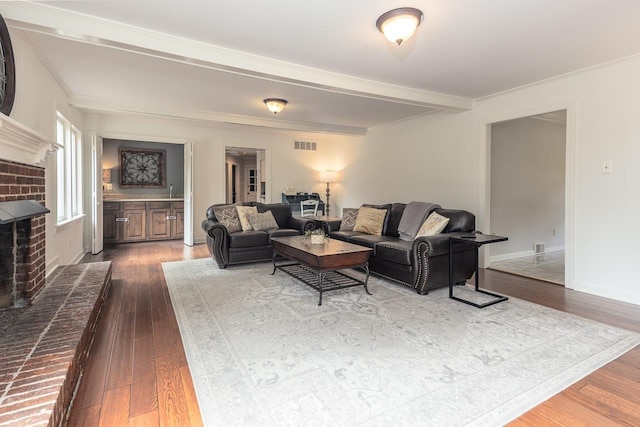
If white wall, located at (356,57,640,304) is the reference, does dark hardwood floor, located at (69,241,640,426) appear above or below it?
below

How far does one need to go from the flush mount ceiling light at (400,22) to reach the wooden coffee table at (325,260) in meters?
1.99

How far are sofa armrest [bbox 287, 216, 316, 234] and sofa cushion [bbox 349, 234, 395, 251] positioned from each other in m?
0.95

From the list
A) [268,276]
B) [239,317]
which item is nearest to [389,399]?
[239,317]

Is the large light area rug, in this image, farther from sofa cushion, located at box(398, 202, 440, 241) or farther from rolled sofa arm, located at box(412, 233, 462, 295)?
sofa cushion, located at box(398, 202, 440, 241)

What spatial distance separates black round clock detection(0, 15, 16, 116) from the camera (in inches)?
89.7

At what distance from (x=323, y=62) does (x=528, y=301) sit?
10.4 feet

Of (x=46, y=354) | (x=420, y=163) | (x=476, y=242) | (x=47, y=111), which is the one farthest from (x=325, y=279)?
(x=47, y=111)

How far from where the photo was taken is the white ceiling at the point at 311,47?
2.45 metres

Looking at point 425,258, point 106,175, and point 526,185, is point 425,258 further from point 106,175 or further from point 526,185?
point 106,175

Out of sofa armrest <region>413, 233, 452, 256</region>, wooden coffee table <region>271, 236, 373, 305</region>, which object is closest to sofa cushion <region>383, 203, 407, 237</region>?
wooden coffee table <region>271, 236, 373, 305</region>

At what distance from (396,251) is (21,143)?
133 inches

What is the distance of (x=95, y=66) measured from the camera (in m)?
3.64

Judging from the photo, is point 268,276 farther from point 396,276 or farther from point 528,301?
point 528,301

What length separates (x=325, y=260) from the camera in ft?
11.1
